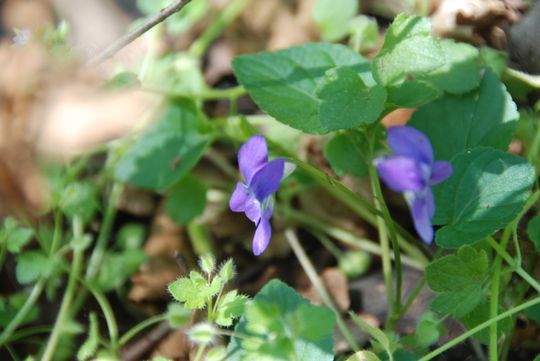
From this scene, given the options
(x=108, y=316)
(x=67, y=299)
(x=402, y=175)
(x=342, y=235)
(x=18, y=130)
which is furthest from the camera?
(x=18, y=130)

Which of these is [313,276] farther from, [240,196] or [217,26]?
[217,26]

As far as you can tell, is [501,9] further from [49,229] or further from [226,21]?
[49,229]

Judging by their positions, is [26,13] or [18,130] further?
[26,13]

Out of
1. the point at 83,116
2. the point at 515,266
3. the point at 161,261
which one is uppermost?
the point at 83,116

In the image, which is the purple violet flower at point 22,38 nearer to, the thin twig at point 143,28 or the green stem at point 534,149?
the thin twig at point 143,28

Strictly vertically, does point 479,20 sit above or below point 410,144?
below

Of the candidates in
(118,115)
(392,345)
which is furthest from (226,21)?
(392,345)

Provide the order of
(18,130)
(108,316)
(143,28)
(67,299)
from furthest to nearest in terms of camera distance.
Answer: (18,130) < (67,299) < (108,316) < (143,28)

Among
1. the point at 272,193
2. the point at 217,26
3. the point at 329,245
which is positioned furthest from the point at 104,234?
the point at 272,193
